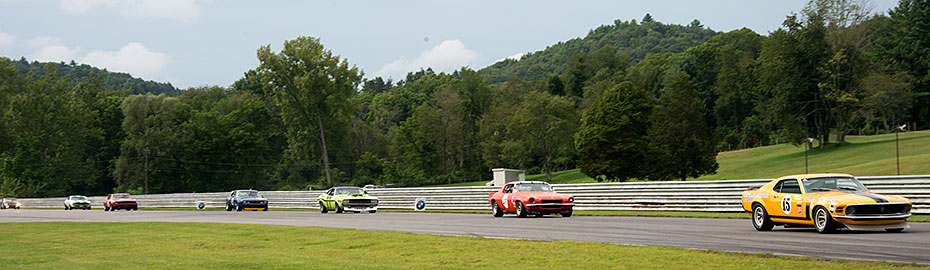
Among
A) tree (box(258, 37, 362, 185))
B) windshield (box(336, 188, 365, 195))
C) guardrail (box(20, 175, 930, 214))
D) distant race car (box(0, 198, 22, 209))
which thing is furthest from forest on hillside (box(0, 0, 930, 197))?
windshield (box(336, 188, 365, 195))

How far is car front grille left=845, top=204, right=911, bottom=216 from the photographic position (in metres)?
13.6

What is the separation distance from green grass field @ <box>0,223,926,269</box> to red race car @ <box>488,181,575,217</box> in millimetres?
8016

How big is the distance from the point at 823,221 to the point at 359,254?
848 cm

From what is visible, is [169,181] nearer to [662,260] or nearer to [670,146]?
[670,146]

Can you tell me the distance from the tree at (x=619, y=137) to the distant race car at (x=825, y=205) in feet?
147

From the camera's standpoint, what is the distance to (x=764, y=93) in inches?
3260

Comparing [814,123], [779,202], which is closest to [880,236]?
[779,202]

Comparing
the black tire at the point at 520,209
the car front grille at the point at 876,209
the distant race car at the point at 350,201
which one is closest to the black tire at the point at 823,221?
the car front grille at the point at 876,209

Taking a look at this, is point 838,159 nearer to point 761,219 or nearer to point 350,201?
point 350,201

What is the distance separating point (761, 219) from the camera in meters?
15.8

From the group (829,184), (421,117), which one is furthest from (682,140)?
(421,117)

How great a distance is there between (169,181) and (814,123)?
77.1m

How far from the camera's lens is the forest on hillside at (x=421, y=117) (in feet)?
248

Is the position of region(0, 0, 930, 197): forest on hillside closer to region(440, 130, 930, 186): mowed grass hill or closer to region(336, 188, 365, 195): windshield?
region(440, 130, 930, 186): mowed grass hill
